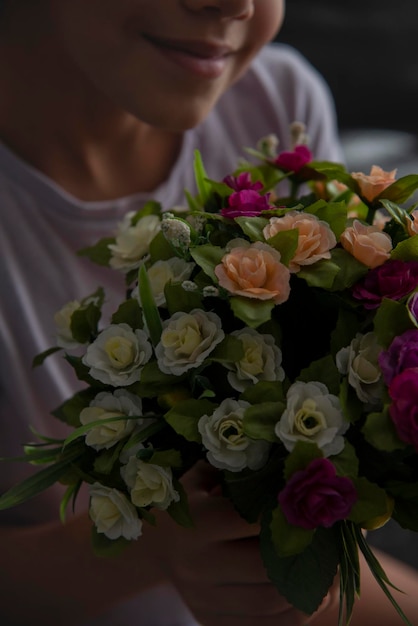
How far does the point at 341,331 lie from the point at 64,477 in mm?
215

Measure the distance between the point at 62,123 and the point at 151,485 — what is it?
49 centimetres

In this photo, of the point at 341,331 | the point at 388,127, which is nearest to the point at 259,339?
the point at 341,331

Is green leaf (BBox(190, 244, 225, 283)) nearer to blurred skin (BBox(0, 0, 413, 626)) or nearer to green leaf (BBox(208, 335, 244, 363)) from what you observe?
green leaf (BBox(208, 335, 244, 363))

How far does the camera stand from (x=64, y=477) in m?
0.61

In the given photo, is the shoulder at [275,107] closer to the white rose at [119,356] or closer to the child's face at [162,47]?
the child's face at [162,47]

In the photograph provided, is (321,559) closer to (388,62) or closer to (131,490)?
(131,490)

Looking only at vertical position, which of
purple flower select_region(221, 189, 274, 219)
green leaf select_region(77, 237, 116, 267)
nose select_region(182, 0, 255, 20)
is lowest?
green leaf select_region(77, 237, 116, 267)

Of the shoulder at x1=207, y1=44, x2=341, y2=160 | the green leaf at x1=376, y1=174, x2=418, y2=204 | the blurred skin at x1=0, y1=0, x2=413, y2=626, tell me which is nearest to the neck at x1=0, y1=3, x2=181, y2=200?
the blurred skin at x1=0, y1=0, x2=413, y2=626

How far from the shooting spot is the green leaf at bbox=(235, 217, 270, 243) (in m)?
0.55

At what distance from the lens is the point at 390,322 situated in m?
0.52

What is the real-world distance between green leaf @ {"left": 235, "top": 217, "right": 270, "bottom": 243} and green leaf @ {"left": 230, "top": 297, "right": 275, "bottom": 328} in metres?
0.05

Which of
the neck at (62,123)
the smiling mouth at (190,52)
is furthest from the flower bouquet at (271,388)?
the neck at (62,123)

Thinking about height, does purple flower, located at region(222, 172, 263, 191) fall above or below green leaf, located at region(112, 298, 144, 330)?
above

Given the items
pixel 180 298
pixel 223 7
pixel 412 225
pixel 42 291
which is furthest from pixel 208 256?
pixel 42 291
